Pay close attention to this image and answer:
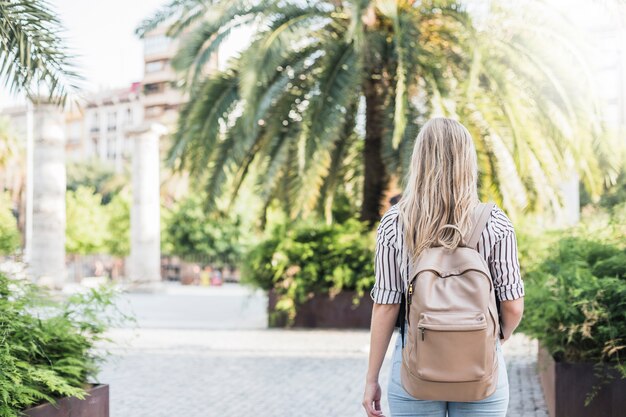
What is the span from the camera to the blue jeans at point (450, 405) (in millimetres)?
2406

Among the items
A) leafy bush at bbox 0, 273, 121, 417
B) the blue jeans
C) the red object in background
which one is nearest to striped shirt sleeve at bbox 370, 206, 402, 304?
the blue jeans

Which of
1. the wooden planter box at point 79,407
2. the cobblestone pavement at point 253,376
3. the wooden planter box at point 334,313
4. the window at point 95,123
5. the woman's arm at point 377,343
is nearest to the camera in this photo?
the woman's arm at point 377,343

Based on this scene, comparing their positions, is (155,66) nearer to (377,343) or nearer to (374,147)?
(374,147)

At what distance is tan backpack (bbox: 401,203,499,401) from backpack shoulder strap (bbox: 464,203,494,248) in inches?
3.1

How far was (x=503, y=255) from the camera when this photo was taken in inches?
99.0

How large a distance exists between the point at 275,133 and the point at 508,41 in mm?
3803

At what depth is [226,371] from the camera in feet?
29.0

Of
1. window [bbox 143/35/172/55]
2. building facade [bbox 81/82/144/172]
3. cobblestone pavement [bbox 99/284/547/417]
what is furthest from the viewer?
building facade [bbox 81/82/144/172]

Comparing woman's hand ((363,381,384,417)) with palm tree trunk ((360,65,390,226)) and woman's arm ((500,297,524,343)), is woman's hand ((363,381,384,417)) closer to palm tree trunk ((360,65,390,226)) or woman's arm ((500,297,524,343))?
woman's arm ((500,297,524,343))

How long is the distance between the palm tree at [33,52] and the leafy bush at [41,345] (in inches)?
53.4

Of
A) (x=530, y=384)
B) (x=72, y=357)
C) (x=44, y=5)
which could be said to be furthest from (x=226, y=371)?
(x=44, y=5)

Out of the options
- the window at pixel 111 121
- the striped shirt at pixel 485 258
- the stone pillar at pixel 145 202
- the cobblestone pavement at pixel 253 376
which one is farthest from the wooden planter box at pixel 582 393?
the window at pixel 111 121

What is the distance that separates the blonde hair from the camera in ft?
7.98

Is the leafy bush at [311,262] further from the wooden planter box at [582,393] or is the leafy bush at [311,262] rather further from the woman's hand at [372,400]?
the woman's hand at [372,400]
